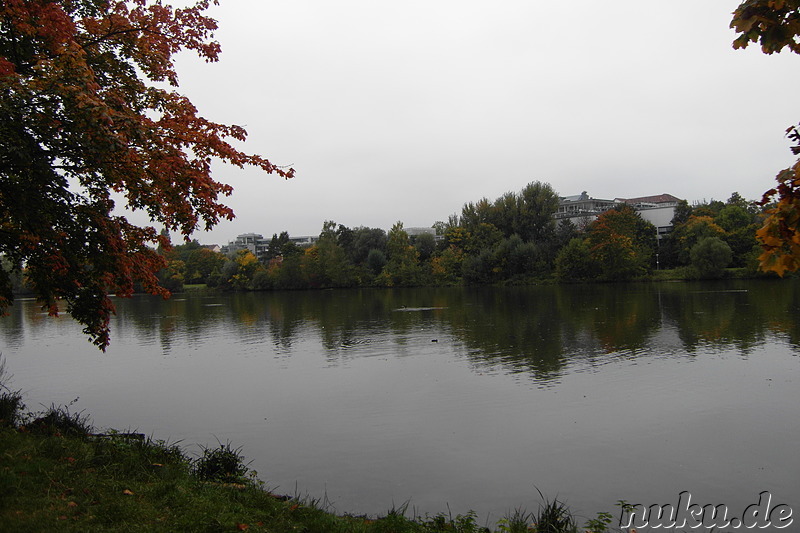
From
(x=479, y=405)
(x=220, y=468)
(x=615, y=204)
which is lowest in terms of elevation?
(x=479, y=405)

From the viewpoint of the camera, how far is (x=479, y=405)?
13.1 metres

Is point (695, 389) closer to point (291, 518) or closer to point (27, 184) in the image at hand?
point (291, 518)

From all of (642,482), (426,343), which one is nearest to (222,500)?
(642,482)

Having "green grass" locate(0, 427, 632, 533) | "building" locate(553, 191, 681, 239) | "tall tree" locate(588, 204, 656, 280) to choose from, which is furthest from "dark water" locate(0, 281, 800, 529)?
"building" locate(553, 191, 681, 239)

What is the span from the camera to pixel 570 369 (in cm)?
1669

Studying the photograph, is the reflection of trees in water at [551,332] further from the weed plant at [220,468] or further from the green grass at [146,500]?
the green grass at [146,500]

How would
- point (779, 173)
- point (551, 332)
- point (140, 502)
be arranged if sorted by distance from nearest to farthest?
point (779, 173)
point (140, 502)
point (551, 332)

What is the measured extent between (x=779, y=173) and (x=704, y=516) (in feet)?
19.3

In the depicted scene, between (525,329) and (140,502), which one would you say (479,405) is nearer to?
(140,502)

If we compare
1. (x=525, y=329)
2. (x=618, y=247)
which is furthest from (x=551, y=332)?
(x=618, y=247)

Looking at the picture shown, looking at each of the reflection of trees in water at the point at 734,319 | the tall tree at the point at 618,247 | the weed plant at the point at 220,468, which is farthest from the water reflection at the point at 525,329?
the tall tree at the point at 618,247

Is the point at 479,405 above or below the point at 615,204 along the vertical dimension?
below

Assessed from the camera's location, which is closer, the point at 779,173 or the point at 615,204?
the point at 779,173

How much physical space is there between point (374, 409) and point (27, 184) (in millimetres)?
8933
